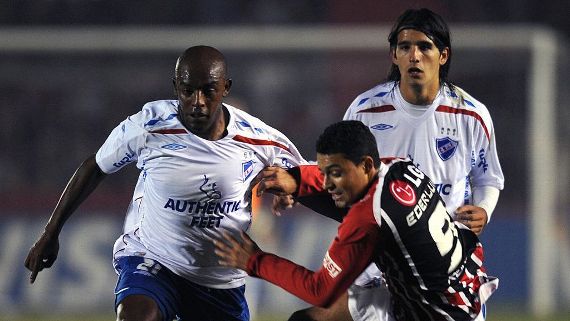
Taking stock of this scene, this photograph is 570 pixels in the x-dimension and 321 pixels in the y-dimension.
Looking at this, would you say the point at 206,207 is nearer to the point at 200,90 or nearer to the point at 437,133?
the point at 200,90

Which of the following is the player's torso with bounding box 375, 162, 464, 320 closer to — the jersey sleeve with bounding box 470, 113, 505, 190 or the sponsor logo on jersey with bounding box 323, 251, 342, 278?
the sponsor logo on jersey with bounding box 323, 251, 342, 278

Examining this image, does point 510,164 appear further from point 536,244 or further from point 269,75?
point 269,75

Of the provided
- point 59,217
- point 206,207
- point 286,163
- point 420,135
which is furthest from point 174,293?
point 420,135

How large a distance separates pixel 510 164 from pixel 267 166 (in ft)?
23.8

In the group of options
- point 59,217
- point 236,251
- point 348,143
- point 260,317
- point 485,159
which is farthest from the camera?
point 260,317

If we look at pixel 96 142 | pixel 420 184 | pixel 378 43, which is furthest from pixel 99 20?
pixel 420 184

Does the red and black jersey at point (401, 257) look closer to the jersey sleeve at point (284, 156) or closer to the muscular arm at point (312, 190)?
the muscular arm at point (312, 190)

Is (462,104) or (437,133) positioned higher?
(462,104)

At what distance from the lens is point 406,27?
5.98 meters

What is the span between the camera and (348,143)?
15.7 feet

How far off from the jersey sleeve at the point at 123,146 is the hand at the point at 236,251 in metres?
0.77

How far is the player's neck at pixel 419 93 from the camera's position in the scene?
6.00 metres

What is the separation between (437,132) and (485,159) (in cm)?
39

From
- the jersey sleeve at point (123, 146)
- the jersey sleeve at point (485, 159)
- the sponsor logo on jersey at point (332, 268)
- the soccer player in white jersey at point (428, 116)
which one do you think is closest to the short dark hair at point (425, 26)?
the soccer player in white jersey at point (428, 116)
